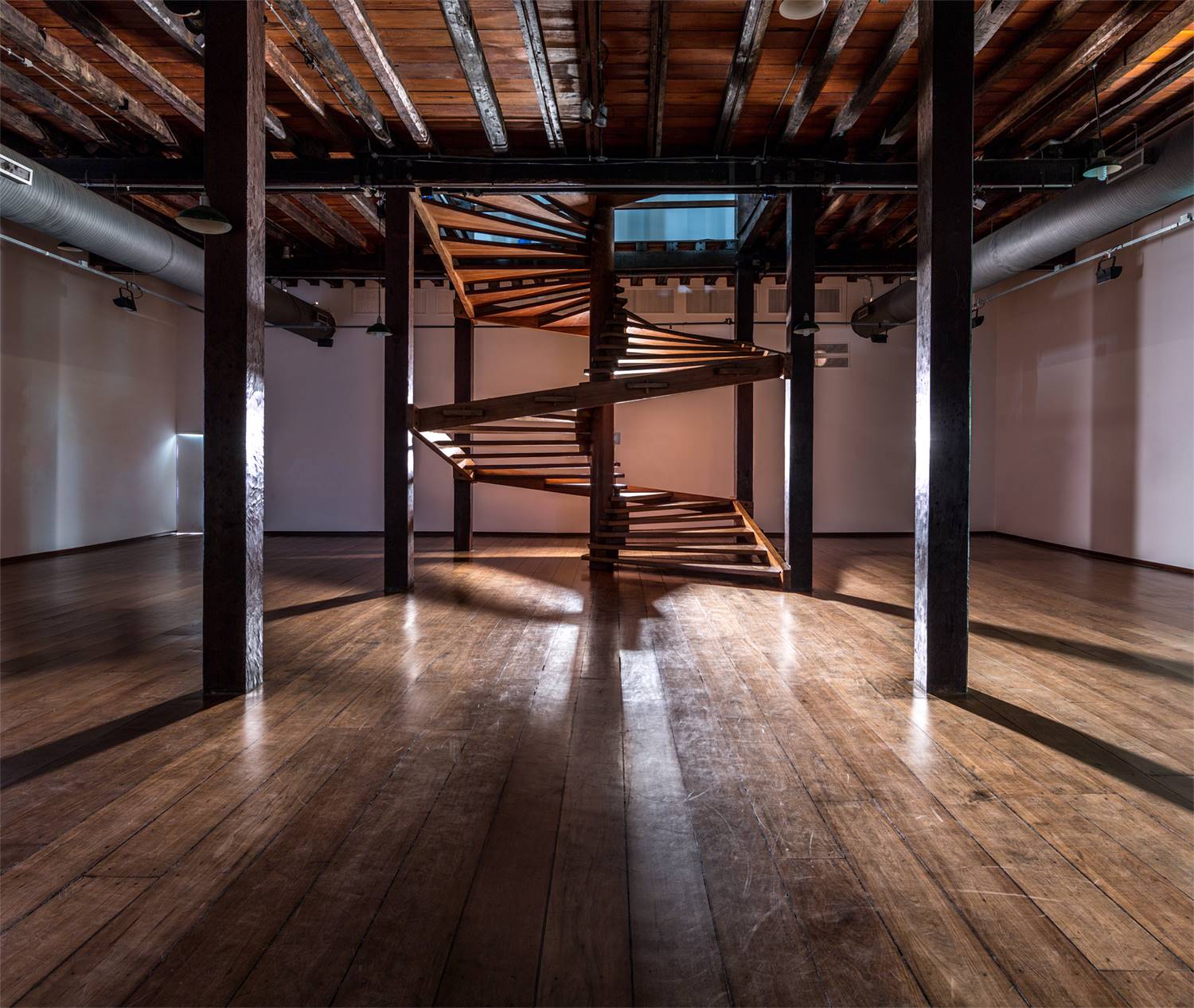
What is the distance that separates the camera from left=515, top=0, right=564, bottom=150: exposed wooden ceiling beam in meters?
4.73

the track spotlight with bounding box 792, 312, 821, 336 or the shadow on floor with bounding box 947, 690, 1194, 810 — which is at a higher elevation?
the track spotlight with bounding box 792, 312, 821, 336

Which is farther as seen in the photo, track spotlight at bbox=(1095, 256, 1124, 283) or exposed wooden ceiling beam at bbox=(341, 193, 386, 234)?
track spotlight at bbox=(1095, 256, 1124, 283)

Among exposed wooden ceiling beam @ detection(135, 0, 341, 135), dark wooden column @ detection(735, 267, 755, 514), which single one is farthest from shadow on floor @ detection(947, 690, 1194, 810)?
dark wooden column @ detection(735, 267, 755, 514)

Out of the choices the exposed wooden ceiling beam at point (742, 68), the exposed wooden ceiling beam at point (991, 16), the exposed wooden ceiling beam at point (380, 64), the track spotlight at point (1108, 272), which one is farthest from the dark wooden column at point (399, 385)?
the track spotlight at point (1108, 272)

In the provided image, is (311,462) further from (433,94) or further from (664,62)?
(664,62)

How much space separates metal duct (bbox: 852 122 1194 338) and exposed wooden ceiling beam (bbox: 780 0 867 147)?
68.8 inches

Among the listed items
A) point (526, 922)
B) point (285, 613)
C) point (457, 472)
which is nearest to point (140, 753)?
point (526, 922)

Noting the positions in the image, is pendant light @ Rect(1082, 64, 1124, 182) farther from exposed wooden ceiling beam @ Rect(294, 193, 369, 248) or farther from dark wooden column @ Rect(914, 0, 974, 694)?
exposed wooden ceiling beam @ Rect(294, 193, 369, 248)

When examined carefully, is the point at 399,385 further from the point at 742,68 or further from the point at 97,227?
the point at 742,68

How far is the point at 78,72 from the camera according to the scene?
541 cm

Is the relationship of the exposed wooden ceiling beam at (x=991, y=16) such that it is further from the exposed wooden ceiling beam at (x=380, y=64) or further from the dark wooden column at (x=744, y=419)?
the dark wooden column at (x=744, y=419)

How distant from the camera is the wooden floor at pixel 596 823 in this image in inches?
65.4

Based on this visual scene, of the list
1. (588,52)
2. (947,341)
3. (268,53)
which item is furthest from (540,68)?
(947,341)

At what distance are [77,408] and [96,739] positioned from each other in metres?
8.10
